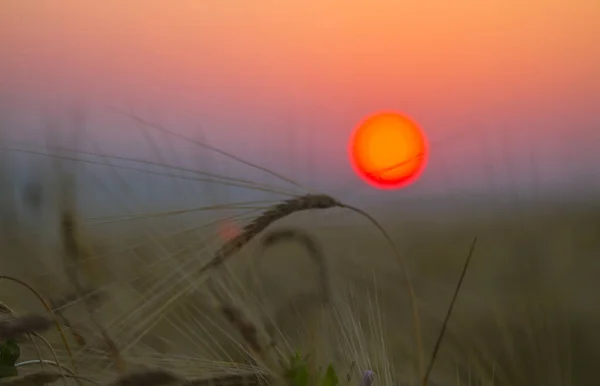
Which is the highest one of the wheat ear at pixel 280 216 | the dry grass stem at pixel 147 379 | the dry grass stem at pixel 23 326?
the wheat ear at pixel 280 216

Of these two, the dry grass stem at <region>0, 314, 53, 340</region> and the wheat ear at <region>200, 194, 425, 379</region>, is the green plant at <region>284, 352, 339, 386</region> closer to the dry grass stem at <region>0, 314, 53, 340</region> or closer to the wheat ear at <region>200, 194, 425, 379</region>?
the wheat ear at <region>200, 194, 425, 379</region>

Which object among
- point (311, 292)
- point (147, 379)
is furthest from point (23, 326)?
point (311, 292)

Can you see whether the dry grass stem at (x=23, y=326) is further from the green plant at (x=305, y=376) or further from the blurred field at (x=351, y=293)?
the green plant at (x=305, y=376)

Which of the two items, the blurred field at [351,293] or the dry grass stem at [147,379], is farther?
the blurred field at [351,293]

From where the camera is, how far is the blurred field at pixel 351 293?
42 centimetres

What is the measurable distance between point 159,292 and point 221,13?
17.0 inches

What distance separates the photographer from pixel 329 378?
1.11 feet

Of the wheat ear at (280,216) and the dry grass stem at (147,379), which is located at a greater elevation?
the wheat ear at (280,216)

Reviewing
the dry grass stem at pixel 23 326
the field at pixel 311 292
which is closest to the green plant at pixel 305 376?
the field at pixel 311 292

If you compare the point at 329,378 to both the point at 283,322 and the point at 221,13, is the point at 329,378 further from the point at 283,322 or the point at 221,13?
the point at 221,13

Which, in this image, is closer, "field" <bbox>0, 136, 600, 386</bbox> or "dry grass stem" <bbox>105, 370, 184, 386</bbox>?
"dry grass stem" <bbox>105, 370, 184, 386</bbox>

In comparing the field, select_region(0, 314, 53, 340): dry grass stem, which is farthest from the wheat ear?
select_region(0, 314, 53, 340): dry grass stem

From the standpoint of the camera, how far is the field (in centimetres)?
41

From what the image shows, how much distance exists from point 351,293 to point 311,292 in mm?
49
